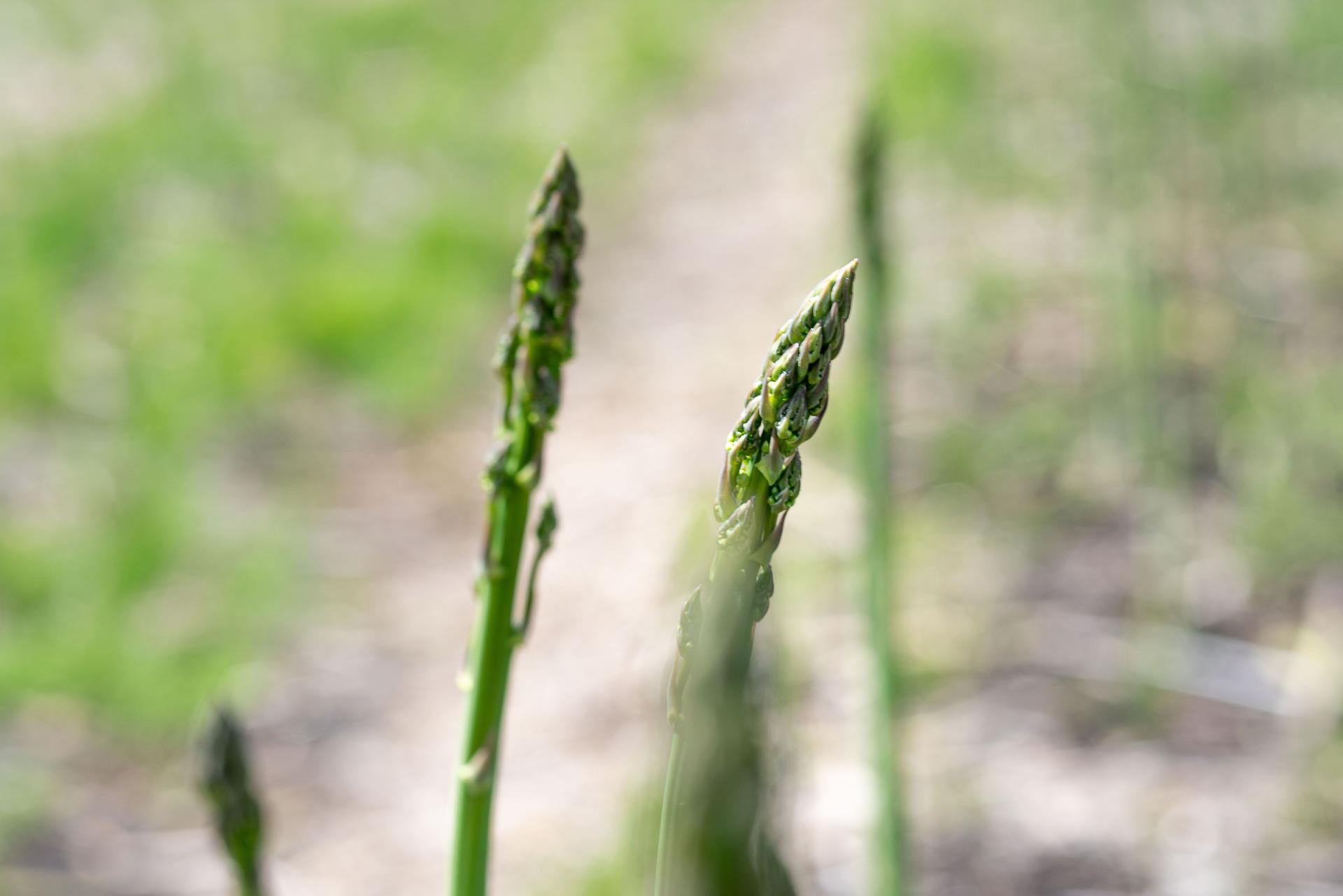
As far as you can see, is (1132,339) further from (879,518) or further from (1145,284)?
(879,518)

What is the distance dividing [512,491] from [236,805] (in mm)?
310

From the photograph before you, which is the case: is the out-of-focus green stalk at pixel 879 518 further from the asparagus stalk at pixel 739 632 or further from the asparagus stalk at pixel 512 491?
the asparagus stalk at pixel 739 632

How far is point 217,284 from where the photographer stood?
3.36 metres

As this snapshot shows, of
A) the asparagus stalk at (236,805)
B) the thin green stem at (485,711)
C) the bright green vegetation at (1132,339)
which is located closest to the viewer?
the thin green stem at (485,711)

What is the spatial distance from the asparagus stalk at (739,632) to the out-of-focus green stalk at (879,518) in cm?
53

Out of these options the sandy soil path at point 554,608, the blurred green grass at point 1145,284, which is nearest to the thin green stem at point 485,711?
the sandy soil path at point 554,608

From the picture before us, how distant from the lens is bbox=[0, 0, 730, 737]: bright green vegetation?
2.42m

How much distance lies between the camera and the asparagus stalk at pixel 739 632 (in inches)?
14.2

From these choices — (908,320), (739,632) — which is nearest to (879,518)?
(739,632)

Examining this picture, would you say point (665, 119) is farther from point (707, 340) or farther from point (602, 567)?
point (602, 567)

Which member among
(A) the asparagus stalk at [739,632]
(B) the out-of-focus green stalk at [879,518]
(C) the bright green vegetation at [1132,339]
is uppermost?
(C) the bright green vegetation at [1132,339]

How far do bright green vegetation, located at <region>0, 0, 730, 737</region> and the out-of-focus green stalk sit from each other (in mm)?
1538

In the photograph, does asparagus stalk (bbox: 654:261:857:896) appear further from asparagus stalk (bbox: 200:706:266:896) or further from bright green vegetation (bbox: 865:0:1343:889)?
bright green vegetation (bbox: 865:0:1343:889)

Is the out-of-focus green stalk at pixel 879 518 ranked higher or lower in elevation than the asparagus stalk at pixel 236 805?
higher
